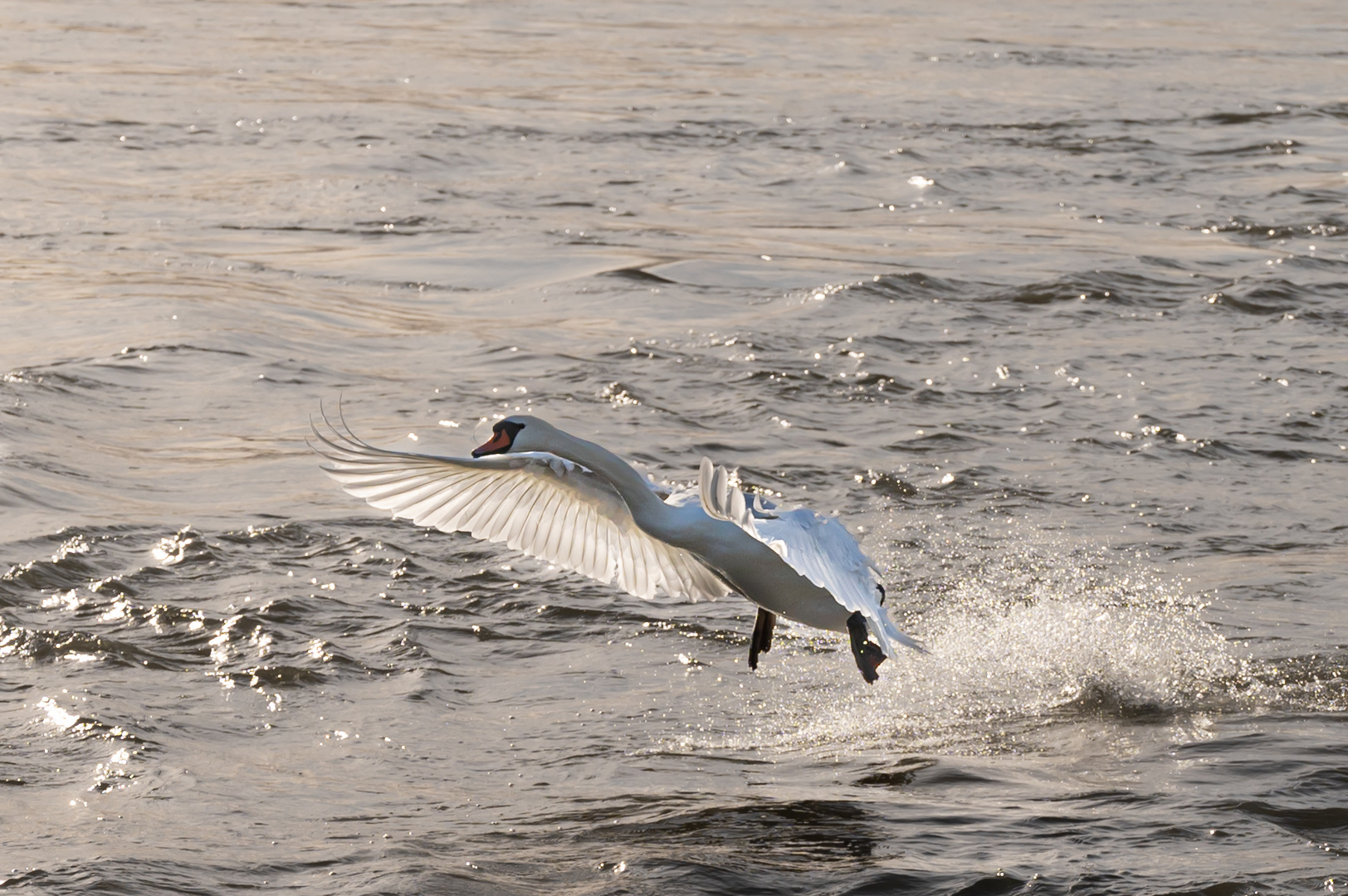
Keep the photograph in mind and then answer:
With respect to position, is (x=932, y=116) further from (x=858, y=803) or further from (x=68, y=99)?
(x=858, y=803)

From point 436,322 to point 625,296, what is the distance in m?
1.53

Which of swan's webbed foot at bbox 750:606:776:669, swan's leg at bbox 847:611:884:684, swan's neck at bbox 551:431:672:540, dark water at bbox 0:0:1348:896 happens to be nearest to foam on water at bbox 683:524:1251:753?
dark water at bbox 0:0:1348:896

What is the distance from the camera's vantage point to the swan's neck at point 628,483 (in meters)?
6.46

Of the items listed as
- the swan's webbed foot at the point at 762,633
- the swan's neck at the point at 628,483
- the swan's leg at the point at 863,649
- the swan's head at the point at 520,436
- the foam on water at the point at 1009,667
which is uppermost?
the swan's head at the point at 520,436

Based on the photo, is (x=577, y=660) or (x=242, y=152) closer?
(x=577, y=660)

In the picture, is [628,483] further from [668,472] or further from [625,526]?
[668,472]

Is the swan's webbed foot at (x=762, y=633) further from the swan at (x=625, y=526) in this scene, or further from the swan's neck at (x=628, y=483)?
the swan's neck at (x=628, y=483)

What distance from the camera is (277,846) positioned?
18.7 feet

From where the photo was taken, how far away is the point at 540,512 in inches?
285

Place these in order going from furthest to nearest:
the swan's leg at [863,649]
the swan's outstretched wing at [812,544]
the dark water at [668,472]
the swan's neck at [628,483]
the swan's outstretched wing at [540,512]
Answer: the swan's outstretched wing at [540,512] → the swan's neck at [628,483] → the swan's leg at [863,649] → the dark water at [668,472] → the swan's outstretched wing at [812,544]

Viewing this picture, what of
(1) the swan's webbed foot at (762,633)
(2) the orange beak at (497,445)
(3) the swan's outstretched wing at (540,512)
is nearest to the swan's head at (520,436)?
(2) the orange beak at (497,445)

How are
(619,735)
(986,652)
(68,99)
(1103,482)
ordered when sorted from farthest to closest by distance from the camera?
(68,99), (1103,482), (986,652), (619,735)

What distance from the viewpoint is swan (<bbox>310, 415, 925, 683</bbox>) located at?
5711 millimetres

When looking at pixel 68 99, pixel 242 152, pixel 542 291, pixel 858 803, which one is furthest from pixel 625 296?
pixel 68 99
